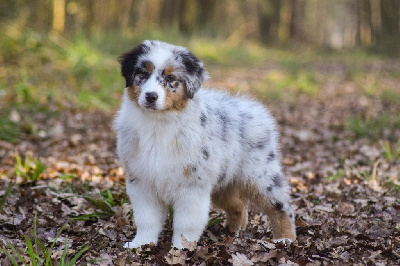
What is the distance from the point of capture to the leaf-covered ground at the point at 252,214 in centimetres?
384

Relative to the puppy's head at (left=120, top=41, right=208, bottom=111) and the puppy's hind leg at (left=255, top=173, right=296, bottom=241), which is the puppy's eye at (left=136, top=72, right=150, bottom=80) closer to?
the puppy's head at (left=120, top=41, right=208, bottom=111)

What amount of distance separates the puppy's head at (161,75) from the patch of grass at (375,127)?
5.36m

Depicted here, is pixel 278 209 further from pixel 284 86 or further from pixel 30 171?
pixel 284 86

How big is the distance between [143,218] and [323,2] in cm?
5209

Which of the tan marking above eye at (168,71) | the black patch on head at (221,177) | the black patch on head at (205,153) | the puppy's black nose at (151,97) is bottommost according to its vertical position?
the black patch on head at (221,177)

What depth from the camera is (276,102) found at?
12727 mm

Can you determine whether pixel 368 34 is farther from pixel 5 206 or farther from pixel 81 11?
pixel 5 206

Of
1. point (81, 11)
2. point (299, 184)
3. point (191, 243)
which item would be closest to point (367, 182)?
point (299, 184)

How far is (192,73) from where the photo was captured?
393 cm

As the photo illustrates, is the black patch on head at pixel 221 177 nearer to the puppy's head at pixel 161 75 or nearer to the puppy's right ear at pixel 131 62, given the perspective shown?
the puppy's head at pixel 161 75

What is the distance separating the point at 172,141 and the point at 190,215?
614mm

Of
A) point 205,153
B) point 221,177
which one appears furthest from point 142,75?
point 221,177

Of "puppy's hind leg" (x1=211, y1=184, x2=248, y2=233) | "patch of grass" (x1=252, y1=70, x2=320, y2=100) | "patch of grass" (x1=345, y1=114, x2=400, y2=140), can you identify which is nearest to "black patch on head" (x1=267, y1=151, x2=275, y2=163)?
"puppy's hind leg" (x1=211, y1=184, x2=248, y2=233)

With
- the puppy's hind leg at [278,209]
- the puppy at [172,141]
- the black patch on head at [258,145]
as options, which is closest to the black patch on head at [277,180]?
the puppy's hind leg at [278,209]
